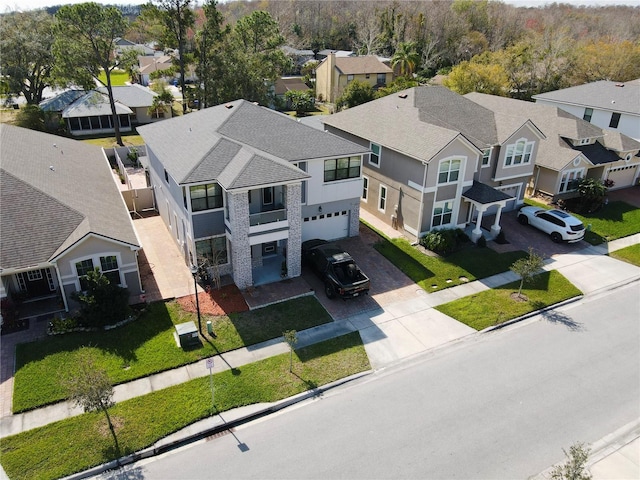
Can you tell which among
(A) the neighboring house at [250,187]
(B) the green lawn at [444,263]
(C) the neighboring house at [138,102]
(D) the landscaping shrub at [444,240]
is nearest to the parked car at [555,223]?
(B) the green lawn at [444,263]

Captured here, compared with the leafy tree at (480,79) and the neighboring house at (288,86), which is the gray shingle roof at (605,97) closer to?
the leafy tree at (480,79)

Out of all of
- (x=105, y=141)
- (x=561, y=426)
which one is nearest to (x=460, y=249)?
(x=561, y=426)

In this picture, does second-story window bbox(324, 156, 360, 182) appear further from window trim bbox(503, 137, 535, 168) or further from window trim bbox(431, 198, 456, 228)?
window trim bbox(503, 137, 535, 168)

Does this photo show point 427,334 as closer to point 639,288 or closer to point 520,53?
point 639,288

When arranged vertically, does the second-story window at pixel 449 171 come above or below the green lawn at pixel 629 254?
above

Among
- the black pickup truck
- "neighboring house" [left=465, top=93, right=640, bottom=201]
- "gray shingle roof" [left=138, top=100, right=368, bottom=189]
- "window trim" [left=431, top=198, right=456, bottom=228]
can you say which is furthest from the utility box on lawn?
"neighboring house" [left=465, top=93, right=640, bottom=201]

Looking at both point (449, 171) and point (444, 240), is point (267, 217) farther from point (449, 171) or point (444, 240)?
point (449, 171)

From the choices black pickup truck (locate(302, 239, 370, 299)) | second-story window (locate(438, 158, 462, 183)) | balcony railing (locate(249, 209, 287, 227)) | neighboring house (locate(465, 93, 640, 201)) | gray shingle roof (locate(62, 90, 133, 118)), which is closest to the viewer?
balcony railing (locate(249, 209, 287, 227))
